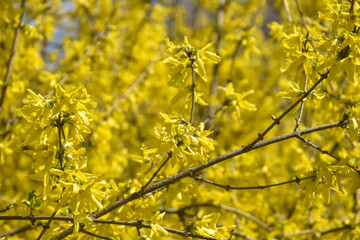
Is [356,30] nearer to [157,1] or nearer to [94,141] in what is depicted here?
[94,141]

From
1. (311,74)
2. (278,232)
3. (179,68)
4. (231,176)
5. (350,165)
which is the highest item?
(311,74)

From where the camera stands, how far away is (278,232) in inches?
112

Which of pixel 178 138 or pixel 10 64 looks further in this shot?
pixel 10 64

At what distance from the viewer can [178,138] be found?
1.59 meters

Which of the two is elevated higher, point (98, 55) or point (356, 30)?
point (356, 30)

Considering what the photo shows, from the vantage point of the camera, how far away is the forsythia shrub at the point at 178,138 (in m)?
1.59

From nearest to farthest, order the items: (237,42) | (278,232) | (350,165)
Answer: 1. (350,165)
2. (278,232)
3. (237,42)

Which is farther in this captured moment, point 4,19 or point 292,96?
point 4,19

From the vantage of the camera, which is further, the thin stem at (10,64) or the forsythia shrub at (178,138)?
the thin stem at (10,64)

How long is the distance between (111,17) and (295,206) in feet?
12.4

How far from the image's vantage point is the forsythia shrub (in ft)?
5.21

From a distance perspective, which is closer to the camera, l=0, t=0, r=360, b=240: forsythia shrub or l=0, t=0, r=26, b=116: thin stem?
l=0, t=0, r=360, b=240: forsythia shrub

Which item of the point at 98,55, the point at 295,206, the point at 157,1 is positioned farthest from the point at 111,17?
the point at 295,206

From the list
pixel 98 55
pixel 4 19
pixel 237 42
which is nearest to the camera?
pixel 4 19
